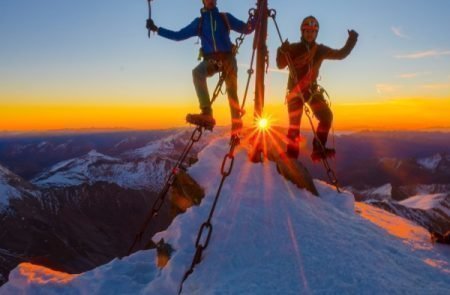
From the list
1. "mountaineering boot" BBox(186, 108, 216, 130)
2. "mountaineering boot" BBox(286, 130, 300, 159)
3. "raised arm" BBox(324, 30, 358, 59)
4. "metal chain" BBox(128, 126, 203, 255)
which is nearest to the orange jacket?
"raised arm" BBox(324, 30, 358, 59)

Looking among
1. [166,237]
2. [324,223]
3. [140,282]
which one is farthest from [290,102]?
[140,282]

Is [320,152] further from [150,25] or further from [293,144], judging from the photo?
[150,25]

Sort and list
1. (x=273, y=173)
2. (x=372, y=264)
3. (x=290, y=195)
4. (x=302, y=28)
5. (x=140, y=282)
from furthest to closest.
Answer: (x=302, y=28)
(x=273, y=173)
(x=290, y=195)
(x=140, y=282)
(x=372, y=264)

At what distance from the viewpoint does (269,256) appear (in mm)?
7730

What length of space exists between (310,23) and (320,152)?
3.53 meters

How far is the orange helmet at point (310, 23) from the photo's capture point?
38.8 ft

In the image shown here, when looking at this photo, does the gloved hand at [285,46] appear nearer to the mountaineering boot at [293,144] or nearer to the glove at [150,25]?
the mountaineering boot at [293,144]

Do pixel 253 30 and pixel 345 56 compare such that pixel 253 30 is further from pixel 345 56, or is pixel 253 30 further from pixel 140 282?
pixel 140 282

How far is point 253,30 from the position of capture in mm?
11945

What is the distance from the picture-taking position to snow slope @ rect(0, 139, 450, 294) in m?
7.04

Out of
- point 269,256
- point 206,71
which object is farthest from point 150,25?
point 269,256

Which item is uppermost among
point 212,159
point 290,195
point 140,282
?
point 212,159

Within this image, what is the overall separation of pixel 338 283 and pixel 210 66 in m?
7.36

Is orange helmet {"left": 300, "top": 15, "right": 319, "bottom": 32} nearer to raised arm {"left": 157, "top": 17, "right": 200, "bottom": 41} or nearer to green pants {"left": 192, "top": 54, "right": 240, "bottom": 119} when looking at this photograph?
Answer: green pants {"left": 192, "top": 54, "right": 240, "bottom": 119}
